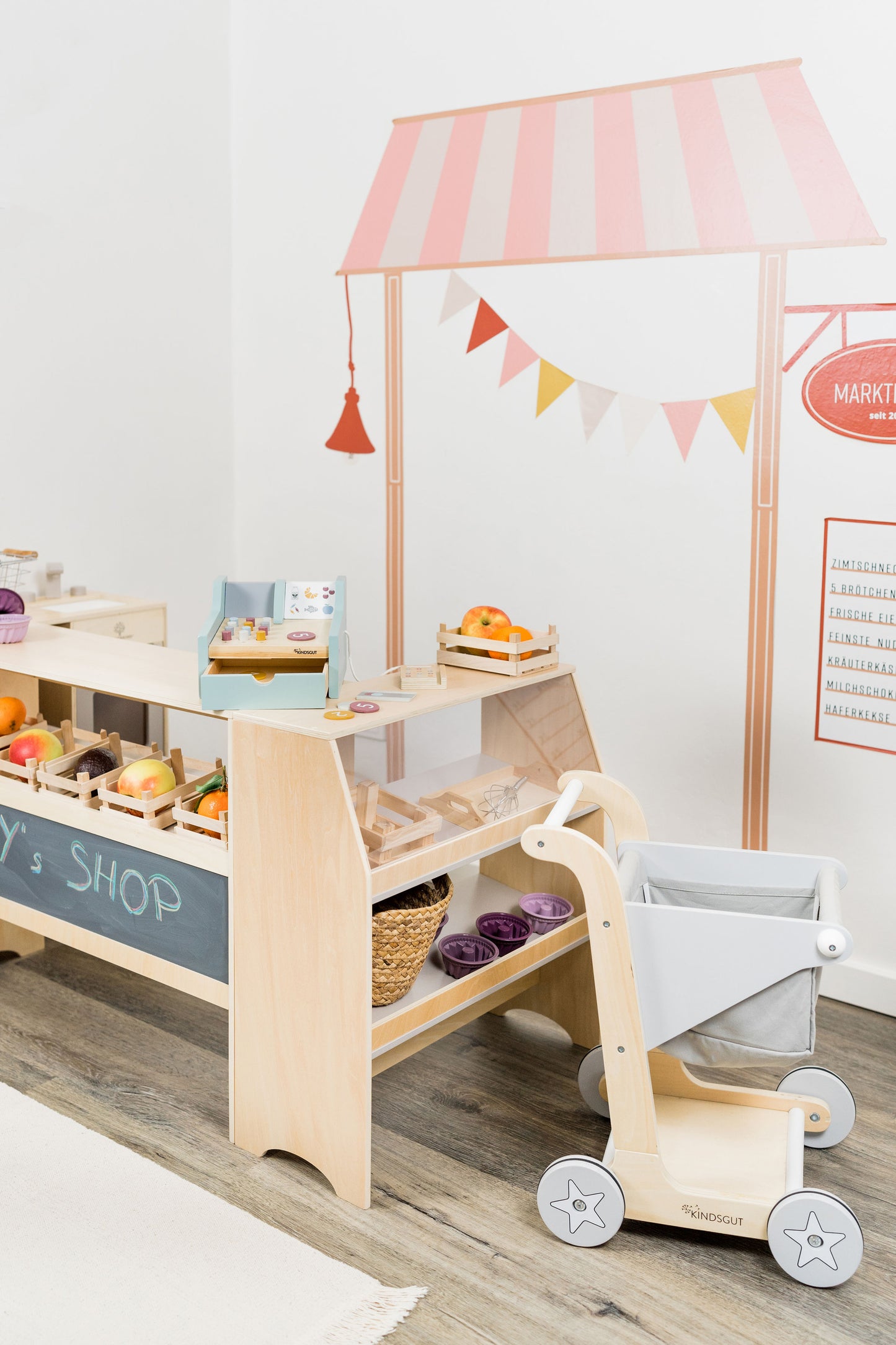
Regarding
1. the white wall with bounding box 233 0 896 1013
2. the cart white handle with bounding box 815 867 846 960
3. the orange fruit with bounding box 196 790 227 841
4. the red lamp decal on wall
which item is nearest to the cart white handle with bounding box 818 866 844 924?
the cart white handle with bounding box 815 867 846 960

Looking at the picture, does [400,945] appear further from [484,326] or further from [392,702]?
[484,326]

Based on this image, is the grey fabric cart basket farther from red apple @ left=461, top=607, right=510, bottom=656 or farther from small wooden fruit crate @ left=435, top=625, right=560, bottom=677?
red apple @ left=461, top=607, right=510, bottom=656

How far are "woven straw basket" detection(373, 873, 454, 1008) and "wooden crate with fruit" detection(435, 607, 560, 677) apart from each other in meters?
0.50

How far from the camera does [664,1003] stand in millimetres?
2004

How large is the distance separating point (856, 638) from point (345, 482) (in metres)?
1.83

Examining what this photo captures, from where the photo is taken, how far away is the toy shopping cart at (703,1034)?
1926 millimetres

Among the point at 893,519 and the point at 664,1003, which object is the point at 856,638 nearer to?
the point at 893,519

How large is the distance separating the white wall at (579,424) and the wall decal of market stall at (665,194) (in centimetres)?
4

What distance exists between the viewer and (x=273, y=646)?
2152mm

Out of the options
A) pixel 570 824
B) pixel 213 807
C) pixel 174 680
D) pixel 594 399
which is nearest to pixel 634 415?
pixel 594 399

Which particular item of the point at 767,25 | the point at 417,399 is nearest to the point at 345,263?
the point at 417,399

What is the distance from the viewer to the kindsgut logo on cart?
197cm

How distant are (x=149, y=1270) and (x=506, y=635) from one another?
4.35 feet

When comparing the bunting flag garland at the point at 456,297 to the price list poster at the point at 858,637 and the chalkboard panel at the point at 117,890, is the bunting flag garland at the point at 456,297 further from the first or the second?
the chalkboard panel at the point at 117,890
